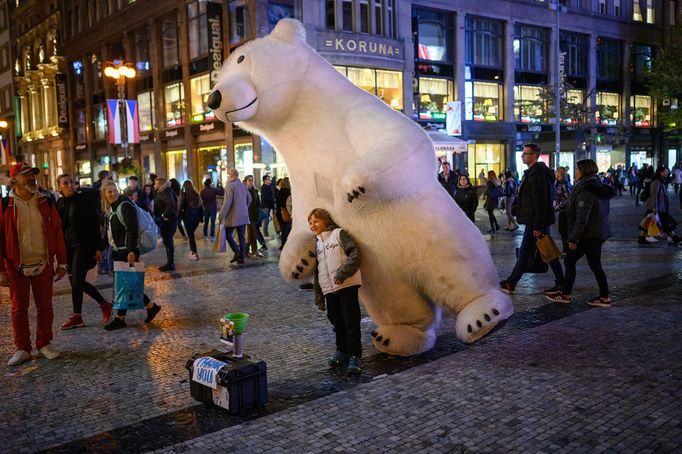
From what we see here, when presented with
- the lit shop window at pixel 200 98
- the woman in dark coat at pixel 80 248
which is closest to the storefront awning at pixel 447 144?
the lit shop window at pixel 200 98

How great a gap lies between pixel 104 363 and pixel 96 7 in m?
41.4

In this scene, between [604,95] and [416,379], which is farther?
[604,95]

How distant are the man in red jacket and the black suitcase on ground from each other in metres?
2.24

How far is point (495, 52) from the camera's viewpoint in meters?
36.4

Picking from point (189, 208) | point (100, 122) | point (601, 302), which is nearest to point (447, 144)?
point (189, 208)

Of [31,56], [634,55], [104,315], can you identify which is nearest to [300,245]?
[104,315]

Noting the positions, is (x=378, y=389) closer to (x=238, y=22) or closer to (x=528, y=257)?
(x=528, y=257)

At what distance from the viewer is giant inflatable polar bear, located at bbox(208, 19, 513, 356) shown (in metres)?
4.24

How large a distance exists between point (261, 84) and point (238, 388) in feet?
7.07

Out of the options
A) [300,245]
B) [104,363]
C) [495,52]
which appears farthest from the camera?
[495,52]

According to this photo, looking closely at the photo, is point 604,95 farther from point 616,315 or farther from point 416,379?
point 416,379

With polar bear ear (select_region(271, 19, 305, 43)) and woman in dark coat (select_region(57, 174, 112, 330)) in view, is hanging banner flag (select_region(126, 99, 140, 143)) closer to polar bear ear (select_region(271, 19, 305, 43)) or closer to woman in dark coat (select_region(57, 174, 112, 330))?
woman in dark coat (select_region(57, 174, 112, 330))

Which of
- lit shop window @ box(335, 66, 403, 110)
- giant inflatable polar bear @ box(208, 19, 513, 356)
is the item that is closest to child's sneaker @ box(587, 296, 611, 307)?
giant inflatable polar bear @ box(208, 19, 513, 356)

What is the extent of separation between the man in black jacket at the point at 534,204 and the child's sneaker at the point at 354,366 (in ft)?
11.0
